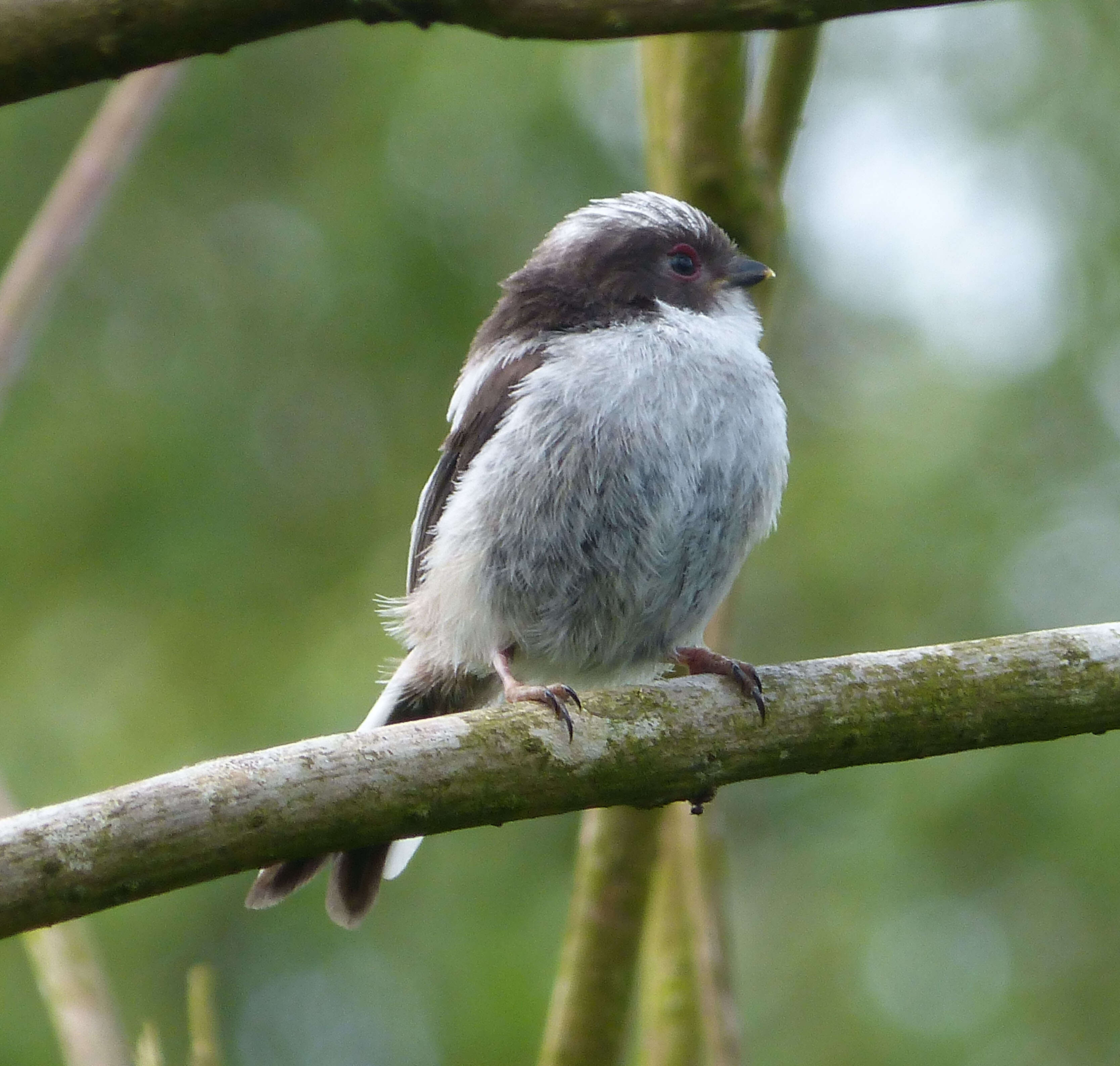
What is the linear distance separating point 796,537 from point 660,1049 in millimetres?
3186

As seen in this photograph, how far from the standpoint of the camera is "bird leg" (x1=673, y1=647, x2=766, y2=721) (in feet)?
8.96

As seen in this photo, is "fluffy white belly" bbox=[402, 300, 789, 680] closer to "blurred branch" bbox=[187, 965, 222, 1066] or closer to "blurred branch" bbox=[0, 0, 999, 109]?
"blurred branch" bbox=[0, 0, 999, 109]

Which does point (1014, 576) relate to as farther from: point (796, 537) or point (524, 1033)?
point (524, 1033)

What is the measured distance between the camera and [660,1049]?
143 inches

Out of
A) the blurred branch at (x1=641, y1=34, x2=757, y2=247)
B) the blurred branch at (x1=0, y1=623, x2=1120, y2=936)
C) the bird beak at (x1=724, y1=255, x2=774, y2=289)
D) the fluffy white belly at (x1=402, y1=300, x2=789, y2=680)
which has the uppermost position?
the blurred branch at (x1=641, y1=34, x2=757, y2=247)

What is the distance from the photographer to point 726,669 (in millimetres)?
2941

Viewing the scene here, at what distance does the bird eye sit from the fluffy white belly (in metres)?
0.23

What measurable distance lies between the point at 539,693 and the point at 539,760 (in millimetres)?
325

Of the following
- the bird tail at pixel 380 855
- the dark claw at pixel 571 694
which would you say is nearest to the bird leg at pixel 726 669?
the dark claw at pixel 571 694

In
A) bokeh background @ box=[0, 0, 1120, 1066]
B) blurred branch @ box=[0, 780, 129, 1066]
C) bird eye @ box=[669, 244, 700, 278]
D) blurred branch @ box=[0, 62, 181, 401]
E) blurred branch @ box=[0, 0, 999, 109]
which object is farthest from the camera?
bokeh background @ box=[0, 0, 1120, 1066]

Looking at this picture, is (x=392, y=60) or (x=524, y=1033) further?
(x=392, y=60)

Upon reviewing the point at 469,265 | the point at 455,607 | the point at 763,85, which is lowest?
the point at 455,607

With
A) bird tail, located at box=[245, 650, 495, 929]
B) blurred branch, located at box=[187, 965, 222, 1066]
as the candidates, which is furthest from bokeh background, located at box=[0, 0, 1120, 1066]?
blurred branch, located at box=[187, 965, 222, 1066]

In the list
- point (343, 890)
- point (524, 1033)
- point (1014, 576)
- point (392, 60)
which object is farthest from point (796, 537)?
point (343, 890)
